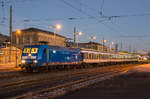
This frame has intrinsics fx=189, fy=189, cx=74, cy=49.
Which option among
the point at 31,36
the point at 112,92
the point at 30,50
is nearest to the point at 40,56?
the point at 30,50

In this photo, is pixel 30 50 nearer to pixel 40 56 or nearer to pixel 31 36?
pixel 40 56

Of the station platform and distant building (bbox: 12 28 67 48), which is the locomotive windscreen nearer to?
the station platform

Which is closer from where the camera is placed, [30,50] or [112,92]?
[112,92]

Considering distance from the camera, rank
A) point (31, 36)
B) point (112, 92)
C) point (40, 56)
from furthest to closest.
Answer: point (31, 36) → point (40, 56) → point (112, 92)

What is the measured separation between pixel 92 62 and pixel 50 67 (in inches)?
593

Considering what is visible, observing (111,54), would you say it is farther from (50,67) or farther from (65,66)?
(50,67)

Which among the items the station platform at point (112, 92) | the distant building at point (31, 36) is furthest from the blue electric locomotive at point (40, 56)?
the distant building at point (31, 36)

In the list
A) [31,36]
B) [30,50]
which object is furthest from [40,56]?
[31,36]

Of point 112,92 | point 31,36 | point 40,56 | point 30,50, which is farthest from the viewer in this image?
point 31,36

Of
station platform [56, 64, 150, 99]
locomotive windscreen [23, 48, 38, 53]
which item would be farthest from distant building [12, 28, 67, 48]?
station platform [56, 64, 150, 99]

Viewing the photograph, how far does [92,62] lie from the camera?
36.7 m

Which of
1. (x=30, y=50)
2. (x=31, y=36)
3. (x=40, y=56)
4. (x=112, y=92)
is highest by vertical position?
(x=31, y=36)

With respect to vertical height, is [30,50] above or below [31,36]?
below

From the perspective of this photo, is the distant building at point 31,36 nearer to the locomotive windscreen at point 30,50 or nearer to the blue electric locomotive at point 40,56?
the blue electric locomotive at point 40,56
